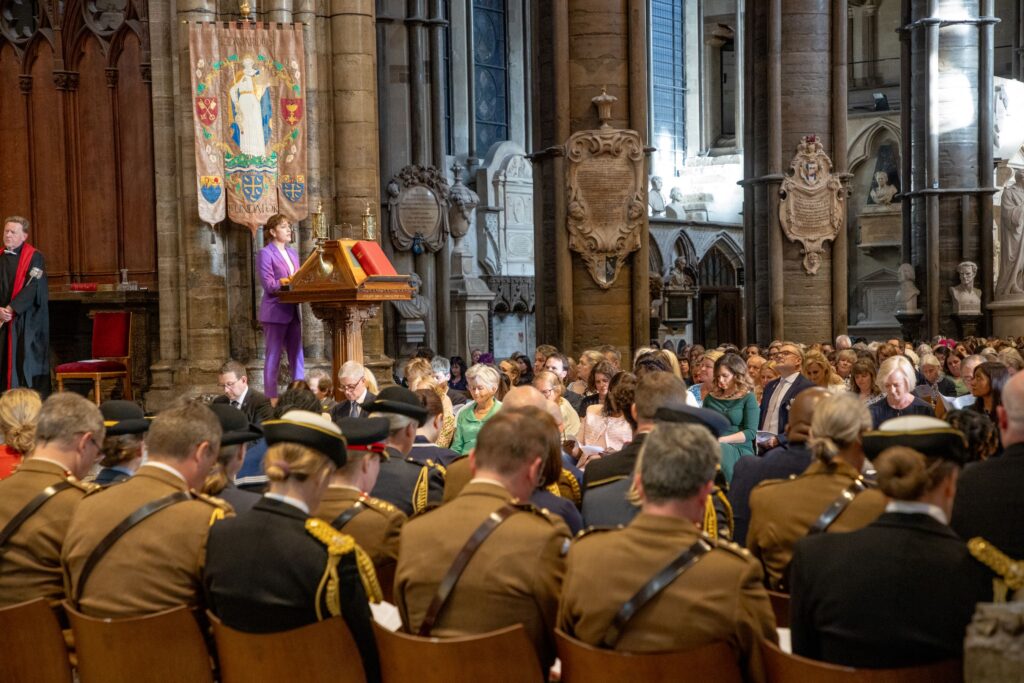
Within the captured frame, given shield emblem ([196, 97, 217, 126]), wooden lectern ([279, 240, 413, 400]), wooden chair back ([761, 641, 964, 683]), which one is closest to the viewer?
wooden chair back ([761, 641, 964, 683])

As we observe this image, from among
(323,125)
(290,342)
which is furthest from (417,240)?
(290,342)

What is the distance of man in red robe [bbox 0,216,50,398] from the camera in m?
10.1

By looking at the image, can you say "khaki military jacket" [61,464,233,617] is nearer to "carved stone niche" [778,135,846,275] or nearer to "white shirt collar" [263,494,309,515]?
"white shirt collar" [263,494,309,515]

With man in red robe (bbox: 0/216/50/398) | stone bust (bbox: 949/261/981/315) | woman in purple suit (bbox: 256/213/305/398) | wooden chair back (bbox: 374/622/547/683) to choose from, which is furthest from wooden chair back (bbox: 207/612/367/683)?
stone bust (bbox: 949/261/981/315)

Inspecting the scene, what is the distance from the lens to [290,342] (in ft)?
33.7

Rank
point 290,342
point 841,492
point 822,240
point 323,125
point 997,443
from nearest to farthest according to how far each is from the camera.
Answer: point 841,492
point 997,443
point 290,342
point 323,125
point 822,240

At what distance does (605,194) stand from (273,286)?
5143 millimetres

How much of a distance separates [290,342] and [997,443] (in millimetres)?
6033

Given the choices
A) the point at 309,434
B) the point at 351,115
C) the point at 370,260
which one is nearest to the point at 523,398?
the point at 309,434

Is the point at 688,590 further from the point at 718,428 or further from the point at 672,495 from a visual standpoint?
the point at 718,428

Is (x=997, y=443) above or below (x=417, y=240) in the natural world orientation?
below

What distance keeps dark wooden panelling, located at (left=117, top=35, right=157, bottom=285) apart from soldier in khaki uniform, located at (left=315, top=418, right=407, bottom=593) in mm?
9699

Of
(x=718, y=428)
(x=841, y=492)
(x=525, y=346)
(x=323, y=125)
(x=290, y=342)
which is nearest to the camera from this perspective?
(x=841, y=492)

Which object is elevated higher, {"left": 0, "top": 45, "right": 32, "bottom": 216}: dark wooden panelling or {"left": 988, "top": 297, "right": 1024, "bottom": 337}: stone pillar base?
{"left": 0, "top": 45, "right": 32, "bottom": 216}: dark wooden panelling
